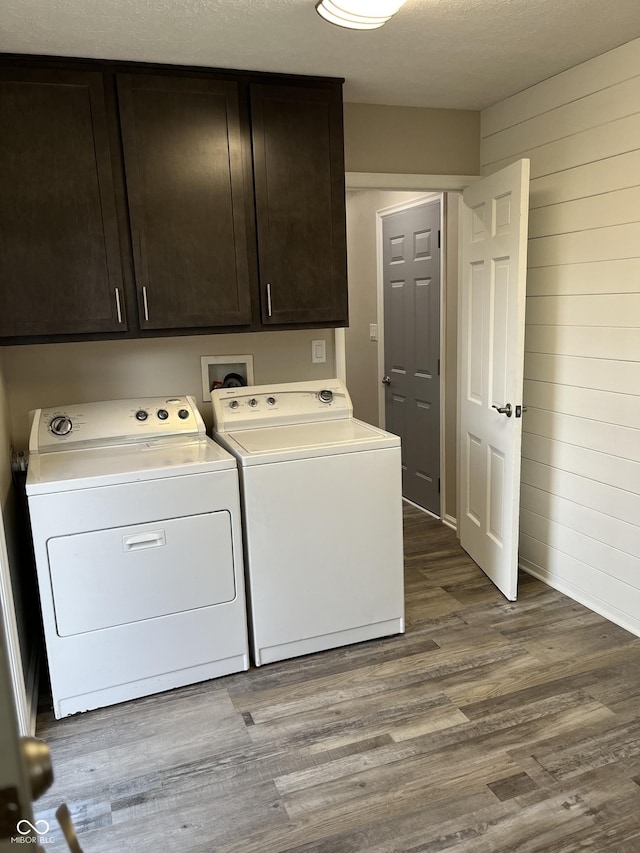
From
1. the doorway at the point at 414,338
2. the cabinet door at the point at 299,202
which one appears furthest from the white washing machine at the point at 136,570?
the doorway at the point at 414,338

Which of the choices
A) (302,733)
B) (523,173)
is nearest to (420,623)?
(302,733)

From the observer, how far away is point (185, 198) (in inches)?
104

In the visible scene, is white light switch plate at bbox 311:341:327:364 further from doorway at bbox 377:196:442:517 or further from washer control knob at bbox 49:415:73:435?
washer control knob at bbox 49:415:73:435

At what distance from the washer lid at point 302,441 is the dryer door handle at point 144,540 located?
1.35 feet

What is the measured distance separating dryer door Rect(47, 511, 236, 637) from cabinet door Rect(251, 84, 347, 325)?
1.01 meters

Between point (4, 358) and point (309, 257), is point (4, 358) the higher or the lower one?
the lower one

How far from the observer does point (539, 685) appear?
2.45m

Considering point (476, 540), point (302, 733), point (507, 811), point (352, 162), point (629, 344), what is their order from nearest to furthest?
point (507, 811)
point (302, 733)
point (629, 344)
point (352, 162)
point (476, 540)

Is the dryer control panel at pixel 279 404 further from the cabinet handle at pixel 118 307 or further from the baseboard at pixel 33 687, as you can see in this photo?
the baseboard at pixel 33 687

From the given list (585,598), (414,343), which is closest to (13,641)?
(585,598)

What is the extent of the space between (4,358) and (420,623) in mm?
2179

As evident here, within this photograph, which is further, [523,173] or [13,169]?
[523,173]

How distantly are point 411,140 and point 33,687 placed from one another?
9.94 ft

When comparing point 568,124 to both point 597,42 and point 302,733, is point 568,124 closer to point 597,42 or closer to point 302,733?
point 597,42
